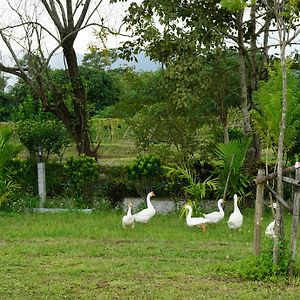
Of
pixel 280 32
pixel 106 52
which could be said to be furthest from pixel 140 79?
pixel 280 32

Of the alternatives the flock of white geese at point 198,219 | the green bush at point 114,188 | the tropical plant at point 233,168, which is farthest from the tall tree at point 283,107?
the green bush at point 114,188

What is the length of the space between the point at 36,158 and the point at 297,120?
5.91 metres

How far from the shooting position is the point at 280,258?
6707mm

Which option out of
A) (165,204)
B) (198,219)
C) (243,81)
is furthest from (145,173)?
(198,219)

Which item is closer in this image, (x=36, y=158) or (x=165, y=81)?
(x=165, y=81)

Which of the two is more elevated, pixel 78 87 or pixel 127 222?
pixel 78 87

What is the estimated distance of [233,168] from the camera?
12.5 m

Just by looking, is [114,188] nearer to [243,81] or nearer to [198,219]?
[243,81]

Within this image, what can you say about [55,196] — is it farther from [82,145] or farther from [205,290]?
[205,290]

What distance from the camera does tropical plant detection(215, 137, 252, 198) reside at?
1238 cm

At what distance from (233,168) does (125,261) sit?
514 centimetres

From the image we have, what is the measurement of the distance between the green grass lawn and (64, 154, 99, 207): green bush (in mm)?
2004

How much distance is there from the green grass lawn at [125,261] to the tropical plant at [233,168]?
3.53ft

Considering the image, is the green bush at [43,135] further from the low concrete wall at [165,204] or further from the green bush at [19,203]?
the low concrete wall at [165,204]
